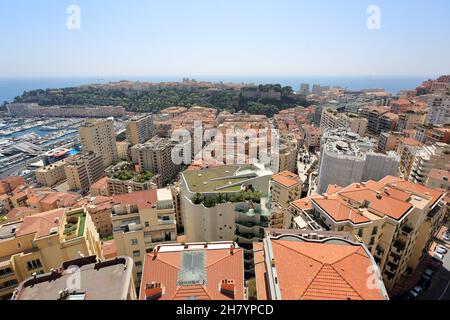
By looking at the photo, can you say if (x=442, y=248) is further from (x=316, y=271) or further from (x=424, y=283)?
(x=316, y=271)

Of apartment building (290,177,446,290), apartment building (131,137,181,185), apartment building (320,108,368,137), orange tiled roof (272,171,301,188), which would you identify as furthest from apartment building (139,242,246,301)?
apartment building (320,108,368,137)

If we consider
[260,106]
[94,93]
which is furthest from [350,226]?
[94,93]

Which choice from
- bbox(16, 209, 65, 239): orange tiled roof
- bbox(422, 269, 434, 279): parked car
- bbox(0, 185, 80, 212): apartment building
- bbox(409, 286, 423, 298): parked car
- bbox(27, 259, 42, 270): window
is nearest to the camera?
bbox(27, 259, 42, 270): window

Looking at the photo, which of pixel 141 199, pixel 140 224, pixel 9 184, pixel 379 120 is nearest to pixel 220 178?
pixel 141 199

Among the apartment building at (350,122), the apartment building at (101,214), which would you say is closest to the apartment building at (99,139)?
the apartment building at (101,214)

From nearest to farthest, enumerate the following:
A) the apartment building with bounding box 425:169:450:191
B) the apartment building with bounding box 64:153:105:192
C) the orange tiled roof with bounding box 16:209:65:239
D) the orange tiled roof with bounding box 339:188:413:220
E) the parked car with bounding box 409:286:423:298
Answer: the orange tiled roof with bounding box 16:209:65:239, the orange tiled roof with bounding box 339:188:413:220, the parked car with bounding box 409:286:423:298, the apartment building with bounding box 425:169:450:191, the apartment building with bounding box 64:153:105:192

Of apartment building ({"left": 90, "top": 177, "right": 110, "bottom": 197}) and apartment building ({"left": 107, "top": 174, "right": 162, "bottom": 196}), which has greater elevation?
apartment building ({"left": 107, "top": 174, "right": 162, "bottom": 196})

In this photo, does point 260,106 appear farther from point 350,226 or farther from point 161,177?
point 350,226

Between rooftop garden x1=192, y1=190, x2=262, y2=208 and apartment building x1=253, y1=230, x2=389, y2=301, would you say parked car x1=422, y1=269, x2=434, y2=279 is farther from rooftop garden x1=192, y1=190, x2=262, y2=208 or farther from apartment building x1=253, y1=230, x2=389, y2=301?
rooftop garden x1=192, y1=190, x2=262, y2=208
